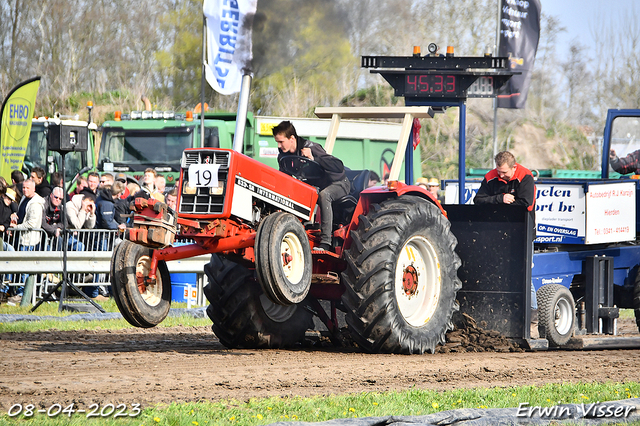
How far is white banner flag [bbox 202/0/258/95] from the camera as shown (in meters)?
9.93

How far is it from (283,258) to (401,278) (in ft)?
4.23

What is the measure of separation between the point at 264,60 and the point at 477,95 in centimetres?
261

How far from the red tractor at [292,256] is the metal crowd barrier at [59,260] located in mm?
4312

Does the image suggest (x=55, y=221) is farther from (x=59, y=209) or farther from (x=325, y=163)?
(x=325, y=163)

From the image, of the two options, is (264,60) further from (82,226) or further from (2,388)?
(2,388)

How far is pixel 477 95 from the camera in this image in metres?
9.52

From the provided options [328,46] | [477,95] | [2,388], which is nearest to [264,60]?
[328,46]

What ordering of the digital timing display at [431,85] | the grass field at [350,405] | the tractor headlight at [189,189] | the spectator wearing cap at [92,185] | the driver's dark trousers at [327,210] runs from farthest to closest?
the spectator wearing cap at [92,185]
the digital timing display at [431,85]
the driver's dark trousers at [327,210]
the tractor headlight at [189,189]
the grass field at [350,405]

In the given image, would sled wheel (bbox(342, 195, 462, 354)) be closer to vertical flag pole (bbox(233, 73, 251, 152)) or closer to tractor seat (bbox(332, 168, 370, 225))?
tractor seat (bbox(332, 168, 370, 225))

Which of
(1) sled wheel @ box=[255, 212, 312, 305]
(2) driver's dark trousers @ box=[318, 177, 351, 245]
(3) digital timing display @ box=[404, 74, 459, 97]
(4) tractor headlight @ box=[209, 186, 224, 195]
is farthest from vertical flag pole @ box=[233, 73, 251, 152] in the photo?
(3) digital timing display @ box=[404, 74, 459, 97]

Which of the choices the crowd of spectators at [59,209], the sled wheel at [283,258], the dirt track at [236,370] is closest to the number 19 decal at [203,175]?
the sled wheel at [283,258]

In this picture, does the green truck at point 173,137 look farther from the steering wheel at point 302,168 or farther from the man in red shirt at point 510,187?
the steering wheel at point 302,168

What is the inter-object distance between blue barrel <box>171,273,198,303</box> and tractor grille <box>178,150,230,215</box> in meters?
5.95

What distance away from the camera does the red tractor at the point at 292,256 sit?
22.9 feet
